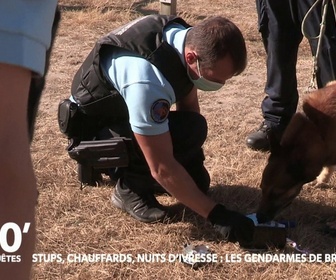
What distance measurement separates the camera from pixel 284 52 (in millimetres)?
3951

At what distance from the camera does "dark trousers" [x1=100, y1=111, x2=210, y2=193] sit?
3143 millimetres

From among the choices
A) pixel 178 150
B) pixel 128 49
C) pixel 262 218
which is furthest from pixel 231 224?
pixel 128 49

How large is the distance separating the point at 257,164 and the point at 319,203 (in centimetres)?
57

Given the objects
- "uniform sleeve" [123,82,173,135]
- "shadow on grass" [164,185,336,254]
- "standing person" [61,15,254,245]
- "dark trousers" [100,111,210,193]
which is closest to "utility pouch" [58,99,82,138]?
"standing person" [61,15,254,245]

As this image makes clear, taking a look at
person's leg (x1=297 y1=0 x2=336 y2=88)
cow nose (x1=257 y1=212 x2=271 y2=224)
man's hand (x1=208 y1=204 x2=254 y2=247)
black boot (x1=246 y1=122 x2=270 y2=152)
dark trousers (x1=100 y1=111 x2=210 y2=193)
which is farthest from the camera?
black boot (x1=246 y1=122 x2=270 y2=152)

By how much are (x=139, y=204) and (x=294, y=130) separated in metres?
0.88

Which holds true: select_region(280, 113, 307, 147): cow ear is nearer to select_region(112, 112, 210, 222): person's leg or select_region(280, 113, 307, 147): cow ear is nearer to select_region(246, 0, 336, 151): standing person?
select_region(112, 112, 210, 222): person's leg

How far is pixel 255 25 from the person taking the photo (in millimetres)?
7023

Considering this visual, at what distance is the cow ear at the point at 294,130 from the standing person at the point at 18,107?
1869 millimetres

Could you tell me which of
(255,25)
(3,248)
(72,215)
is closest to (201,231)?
(72,215)

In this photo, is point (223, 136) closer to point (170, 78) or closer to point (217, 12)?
point (170, 78)

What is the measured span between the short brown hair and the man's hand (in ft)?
2.14

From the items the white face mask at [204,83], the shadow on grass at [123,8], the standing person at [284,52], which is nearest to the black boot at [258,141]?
the standing person at [284,52]

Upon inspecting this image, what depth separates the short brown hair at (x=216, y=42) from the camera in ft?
9.01
